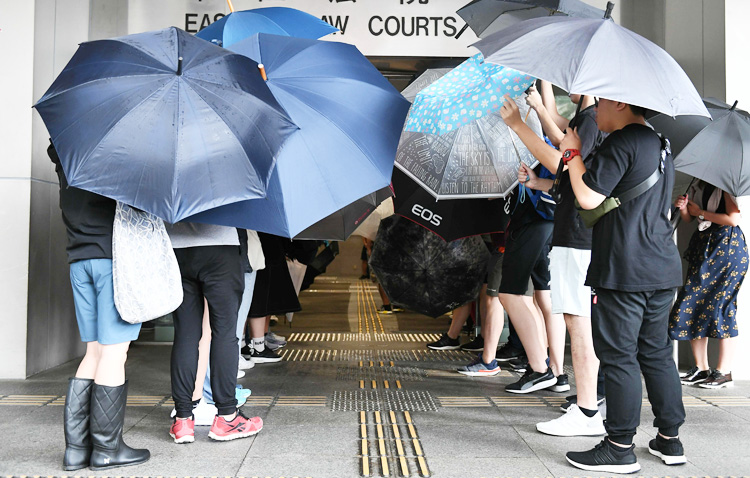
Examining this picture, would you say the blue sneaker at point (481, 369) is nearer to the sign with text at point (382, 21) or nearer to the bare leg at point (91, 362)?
the sign with text at point (382, 21)

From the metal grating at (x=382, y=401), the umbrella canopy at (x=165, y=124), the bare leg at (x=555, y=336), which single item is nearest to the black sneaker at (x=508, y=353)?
the bare leg at (x=555, y=336)

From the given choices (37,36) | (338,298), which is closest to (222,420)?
(37,36)

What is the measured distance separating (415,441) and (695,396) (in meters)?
2.31

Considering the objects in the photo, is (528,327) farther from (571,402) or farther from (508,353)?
(508,353)

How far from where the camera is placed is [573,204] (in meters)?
3.59

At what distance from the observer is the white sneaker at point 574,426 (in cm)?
360

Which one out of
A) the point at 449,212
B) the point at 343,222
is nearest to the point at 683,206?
the point at 449,212

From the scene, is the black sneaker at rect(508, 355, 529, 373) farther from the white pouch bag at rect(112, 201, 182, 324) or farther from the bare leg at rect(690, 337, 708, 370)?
the white pouch bag at rect(112, 201, 182, 324)

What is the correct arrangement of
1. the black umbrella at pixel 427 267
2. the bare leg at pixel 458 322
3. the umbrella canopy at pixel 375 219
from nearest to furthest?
1. the umbrella canopy at pixel 375 219
2. the black umbrella at pixel 427 267
3. the bare leg at pixel 458 322

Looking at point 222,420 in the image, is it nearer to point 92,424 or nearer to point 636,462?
point 92,424

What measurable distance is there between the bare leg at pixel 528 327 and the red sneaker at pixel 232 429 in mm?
2043

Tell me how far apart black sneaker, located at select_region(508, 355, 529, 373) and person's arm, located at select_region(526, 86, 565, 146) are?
2.43m

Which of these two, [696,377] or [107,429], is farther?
[696,377]

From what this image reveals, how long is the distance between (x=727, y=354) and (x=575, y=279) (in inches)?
83.5
